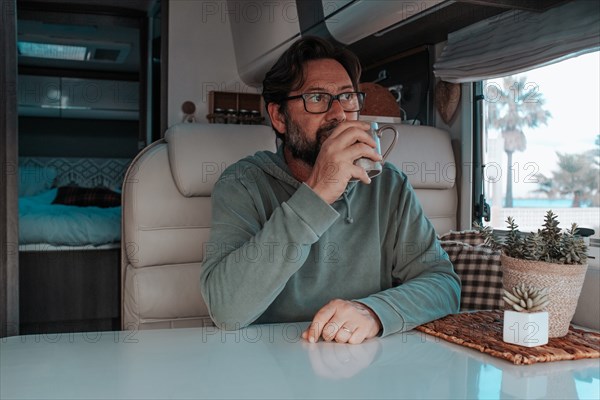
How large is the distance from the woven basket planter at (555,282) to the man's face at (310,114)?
596 millimetres

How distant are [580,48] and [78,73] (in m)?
6.02

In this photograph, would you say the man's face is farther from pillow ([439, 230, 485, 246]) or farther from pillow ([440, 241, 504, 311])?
pillow ([439, 230, 485, 246])

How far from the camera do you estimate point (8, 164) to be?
69.3 inches

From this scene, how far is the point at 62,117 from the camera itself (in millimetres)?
6566

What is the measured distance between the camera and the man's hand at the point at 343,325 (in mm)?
962

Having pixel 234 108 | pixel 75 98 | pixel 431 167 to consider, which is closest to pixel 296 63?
pixel 431 167

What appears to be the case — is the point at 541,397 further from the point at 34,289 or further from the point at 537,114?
the point at 34,289

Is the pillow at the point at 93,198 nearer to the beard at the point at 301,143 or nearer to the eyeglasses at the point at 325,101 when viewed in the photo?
the beard at the point at 301,143

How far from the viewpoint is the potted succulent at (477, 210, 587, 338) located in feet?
3.15

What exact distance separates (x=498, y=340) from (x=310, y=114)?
737mm

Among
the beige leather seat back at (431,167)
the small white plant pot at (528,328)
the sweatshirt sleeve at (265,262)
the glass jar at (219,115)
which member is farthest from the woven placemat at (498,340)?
the glass jar at (219,115)

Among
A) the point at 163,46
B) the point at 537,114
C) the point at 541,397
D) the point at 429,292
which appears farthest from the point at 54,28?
the point at 541,397

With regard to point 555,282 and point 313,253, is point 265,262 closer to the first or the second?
point 313,253

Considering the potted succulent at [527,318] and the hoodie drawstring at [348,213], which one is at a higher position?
the hoodie drawstring at [348,213]
